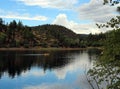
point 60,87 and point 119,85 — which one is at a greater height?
point 119,85

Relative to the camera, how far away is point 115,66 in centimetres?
1241

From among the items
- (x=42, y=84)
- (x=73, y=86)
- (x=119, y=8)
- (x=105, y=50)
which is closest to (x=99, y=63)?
(x=105, y=50)

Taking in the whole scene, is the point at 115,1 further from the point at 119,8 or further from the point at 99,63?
the point at 99,63

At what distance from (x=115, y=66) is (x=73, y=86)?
42065 mm

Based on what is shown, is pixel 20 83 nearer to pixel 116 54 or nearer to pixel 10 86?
pixel 10 86

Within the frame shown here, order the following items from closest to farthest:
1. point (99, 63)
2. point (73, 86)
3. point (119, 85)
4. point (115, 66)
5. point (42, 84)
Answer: point (119, 85) → point (115, 66) → point (99, 63) → point (73, 86) → point (42, 84)

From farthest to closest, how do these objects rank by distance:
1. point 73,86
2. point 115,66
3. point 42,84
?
point 42,84 < point 73,86 < point 115,66

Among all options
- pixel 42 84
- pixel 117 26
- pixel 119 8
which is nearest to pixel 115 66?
pixel 117 26

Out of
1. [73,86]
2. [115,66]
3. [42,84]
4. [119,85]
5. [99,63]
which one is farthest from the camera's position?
[42,84]

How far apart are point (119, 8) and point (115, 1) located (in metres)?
0.46

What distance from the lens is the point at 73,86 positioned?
176 feet

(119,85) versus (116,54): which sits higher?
(116,54)

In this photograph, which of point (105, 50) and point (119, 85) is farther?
point (105, 50)

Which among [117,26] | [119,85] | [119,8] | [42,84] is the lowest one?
[42,84]
